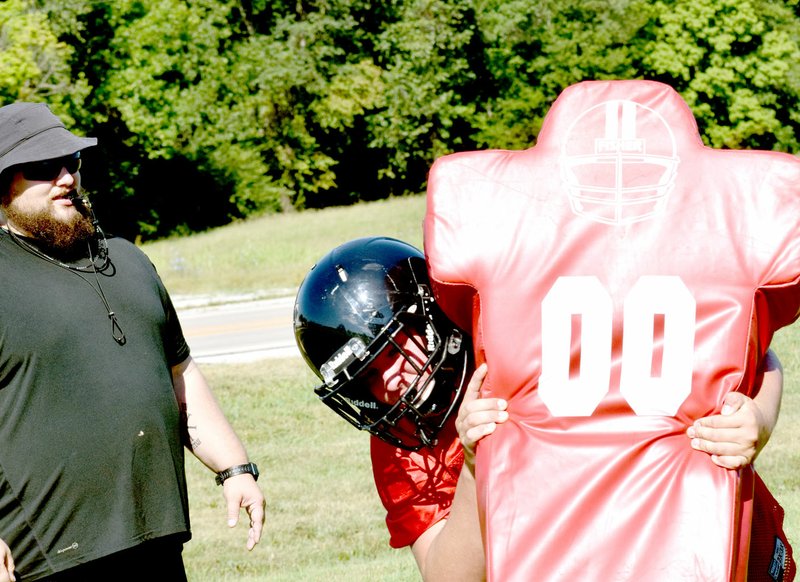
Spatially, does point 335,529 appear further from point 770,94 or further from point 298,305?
point 770,94

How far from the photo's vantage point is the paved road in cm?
1343

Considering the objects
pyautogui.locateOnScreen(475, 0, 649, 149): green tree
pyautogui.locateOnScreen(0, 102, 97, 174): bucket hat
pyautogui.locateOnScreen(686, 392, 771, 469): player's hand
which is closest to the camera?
pyautogui.locateOnScreen(686, 392, 771, 469): player's hand

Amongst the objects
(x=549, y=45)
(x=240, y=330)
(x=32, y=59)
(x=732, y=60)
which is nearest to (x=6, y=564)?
(x=240, y=330)

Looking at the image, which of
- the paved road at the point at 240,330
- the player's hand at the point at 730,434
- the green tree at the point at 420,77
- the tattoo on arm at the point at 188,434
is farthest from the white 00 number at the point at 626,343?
the green tree at the point at 420,77

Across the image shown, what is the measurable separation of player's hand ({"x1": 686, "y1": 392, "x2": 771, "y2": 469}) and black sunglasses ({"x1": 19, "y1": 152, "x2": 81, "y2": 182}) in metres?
2.29

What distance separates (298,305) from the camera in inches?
111

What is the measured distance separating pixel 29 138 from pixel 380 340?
147cm

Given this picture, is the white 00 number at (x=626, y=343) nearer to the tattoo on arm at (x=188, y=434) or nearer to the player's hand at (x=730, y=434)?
the player's hand at (x=730, y=434)

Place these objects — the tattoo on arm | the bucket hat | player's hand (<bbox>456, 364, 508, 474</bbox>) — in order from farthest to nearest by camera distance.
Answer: the tattoo on arm, the bucket hat, player's hand (<bbox>456, 364, 508, 474</bbox>)

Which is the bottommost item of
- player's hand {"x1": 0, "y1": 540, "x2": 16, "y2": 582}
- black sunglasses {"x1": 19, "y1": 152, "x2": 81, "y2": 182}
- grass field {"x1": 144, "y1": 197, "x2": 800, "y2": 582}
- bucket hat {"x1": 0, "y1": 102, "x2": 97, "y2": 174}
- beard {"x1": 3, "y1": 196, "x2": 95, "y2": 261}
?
grass field {"x1": 144, "y1": 197, "x2": 800, "y2": 582}

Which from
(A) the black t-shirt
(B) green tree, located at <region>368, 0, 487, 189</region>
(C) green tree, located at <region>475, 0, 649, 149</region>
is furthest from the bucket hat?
(C) green tree, located at <region>475, 0, 649, 149</region>

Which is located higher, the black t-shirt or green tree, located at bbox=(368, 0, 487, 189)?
the black t-shirt

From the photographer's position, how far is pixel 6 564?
2908 millimetres

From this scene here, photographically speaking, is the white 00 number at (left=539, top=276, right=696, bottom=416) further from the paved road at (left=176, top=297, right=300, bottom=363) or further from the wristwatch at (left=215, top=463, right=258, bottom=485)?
the paved road at (left=176, top=297, right=300, bottom=363)
